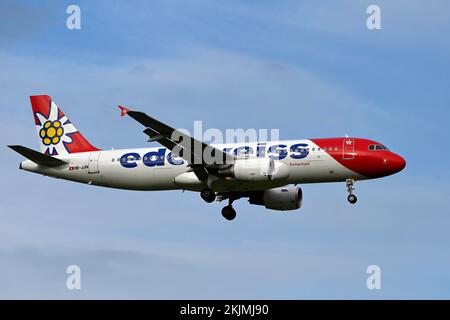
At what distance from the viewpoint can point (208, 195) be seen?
183ft

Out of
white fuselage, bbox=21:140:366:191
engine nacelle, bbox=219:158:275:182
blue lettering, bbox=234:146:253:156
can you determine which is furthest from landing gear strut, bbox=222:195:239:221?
engine nacelle, bbox=219:158:275:182

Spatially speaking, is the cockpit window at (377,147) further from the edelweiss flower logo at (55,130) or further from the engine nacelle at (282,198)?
the edelweiss flower logo at (55,130)

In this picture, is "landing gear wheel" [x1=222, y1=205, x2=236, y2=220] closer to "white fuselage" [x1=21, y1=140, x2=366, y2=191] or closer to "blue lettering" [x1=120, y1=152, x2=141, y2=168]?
"white fuselage" [x1=21, y1=140, x2=366, y2=191]

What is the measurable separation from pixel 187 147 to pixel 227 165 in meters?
2.50

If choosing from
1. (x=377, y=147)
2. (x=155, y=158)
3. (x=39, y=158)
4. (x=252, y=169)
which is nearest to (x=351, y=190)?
(x=377, y=147)

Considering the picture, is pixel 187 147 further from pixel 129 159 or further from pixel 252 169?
pixel 129 159

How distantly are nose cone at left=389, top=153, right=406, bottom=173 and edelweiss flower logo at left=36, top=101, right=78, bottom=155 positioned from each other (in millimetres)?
21068

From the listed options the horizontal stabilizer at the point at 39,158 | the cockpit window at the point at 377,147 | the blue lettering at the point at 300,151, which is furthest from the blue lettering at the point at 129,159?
the cockpit window at the point at 377,147

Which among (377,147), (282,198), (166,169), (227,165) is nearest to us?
(227,165)

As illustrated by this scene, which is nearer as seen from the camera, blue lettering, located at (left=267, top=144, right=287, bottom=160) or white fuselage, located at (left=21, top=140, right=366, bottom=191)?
white fuselage, located at (left=21, top=140, right=366, bottom=191)

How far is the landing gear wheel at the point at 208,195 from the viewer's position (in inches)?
2197

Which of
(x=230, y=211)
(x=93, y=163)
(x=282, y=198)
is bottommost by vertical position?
(x=230, y=211)

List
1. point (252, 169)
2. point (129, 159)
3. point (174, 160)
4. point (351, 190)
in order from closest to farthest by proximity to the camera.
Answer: point (252, 169) → point (351, 190) → point (174, 160) → point (129, 159)

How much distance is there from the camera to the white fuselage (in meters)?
53.8
